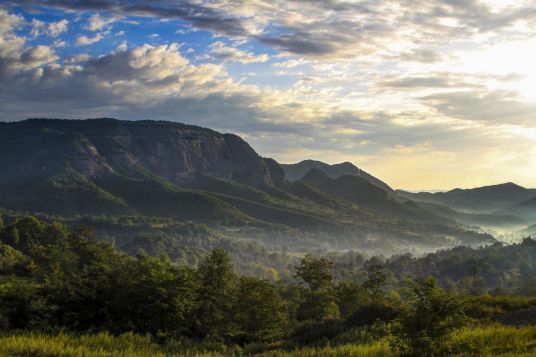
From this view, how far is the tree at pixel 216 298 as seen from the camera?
92.7 feet

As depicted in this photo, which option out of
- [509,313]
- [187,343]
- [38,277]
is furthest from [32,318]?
[38,277]

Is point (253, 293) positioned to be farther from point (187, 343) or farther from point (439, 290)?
point (439, 290)

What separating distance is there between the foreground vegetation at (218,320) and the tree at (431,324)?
30mm

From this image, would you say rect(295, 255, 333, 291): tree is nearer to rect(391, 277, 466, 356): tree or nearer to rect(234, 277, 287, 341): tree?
rect(234, 277, 287, 341): tree

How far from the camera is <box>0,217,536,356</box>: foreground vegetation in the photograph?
1470cm

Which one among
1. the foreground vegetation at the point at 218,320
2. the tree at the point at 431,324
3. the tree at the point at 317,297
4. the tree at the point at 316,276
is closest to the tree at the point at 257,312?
the foreground vegetation at the point at 218,320

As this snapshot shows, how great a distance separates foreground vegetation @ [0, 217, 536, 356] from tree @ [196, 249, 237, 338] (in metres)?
0.08

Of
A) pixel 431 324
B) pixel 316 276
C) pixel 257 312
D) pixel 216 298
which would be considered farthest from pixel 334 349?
pixel 316 276

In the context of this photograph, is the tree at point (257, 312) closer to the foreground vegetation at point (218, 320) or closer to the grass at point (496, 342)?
the foreground vegetation at point (218, 320)

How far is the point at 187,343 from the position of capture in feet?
69.8

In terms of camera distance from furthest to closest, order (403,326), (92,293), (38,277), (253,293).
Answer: (38,277)
(253,293)
(92,293)
(403,326)

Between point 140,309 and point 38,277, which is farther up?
point 140,309

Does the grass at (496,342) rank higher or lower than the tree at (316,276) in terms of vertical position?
higher

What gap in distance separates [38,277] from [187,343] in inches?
1959
